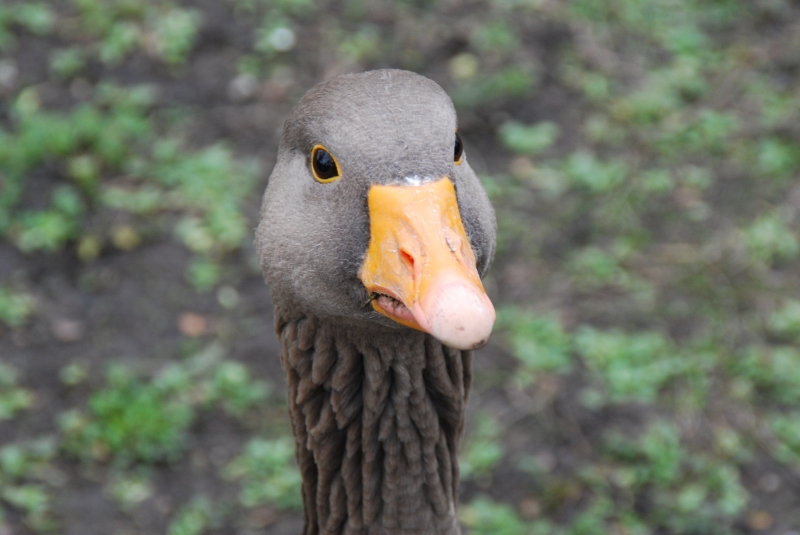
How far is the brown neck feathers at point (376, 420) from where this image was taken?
2502mm

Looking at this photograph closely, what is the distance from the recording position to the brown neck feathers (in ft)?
8.21

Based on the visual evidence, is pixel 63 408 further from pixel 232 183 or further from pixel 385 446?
pixel 385 446

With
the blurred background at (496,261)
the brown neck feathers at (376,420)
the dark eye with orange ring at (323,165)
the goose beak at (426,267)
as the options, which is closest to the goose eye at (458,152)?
the goose beak at (426,267)

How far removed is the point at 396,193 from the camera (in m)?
2.10

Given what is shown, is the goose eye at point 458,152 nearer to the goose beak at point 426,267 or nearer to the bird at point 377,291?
the bird at point 377,291

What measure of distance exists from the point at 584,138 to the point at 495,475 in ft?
8.15

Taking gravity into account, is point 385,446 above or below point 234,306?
below

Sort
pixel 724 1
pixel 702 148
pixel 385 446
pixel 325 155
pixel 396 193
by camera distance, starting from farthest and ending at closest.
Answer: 1. pixel 724 1
2. pixel 702 148
3. pixel 385 446
4. pixel 325 155
5. pixel 396 193

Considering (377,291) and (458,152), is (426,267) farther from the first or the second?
(458,152)

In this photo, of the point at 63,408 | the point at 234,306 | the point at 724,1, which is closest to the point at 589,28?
the point at 724,1

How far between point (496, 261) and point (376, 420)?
2.65 metres

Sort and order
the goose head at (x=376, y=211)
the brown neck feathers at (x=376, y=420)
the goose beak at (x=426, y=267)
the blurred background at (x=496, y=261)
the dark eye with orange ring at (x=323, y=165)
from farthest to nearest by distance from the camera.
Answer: the blurred background at (x=496, y=261) < the brown neck feathers at (x=376, y=420) < the dark eye with orange ring at (x=323, y=165) < the goose head at (x=376, y=211) < the goose beak at (x=426, y=267)

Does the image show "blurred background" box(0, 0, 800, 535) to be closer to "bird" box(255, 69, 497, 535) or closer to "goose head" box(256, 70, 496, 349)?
"bird" box(255, 69, 497, 535)

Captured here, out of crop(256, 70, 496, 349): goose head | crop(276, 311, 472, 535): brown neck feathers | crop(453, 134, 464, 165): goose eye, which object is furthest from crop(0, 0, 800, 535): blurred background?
crop(453, 134, 464, 165): goose eye
